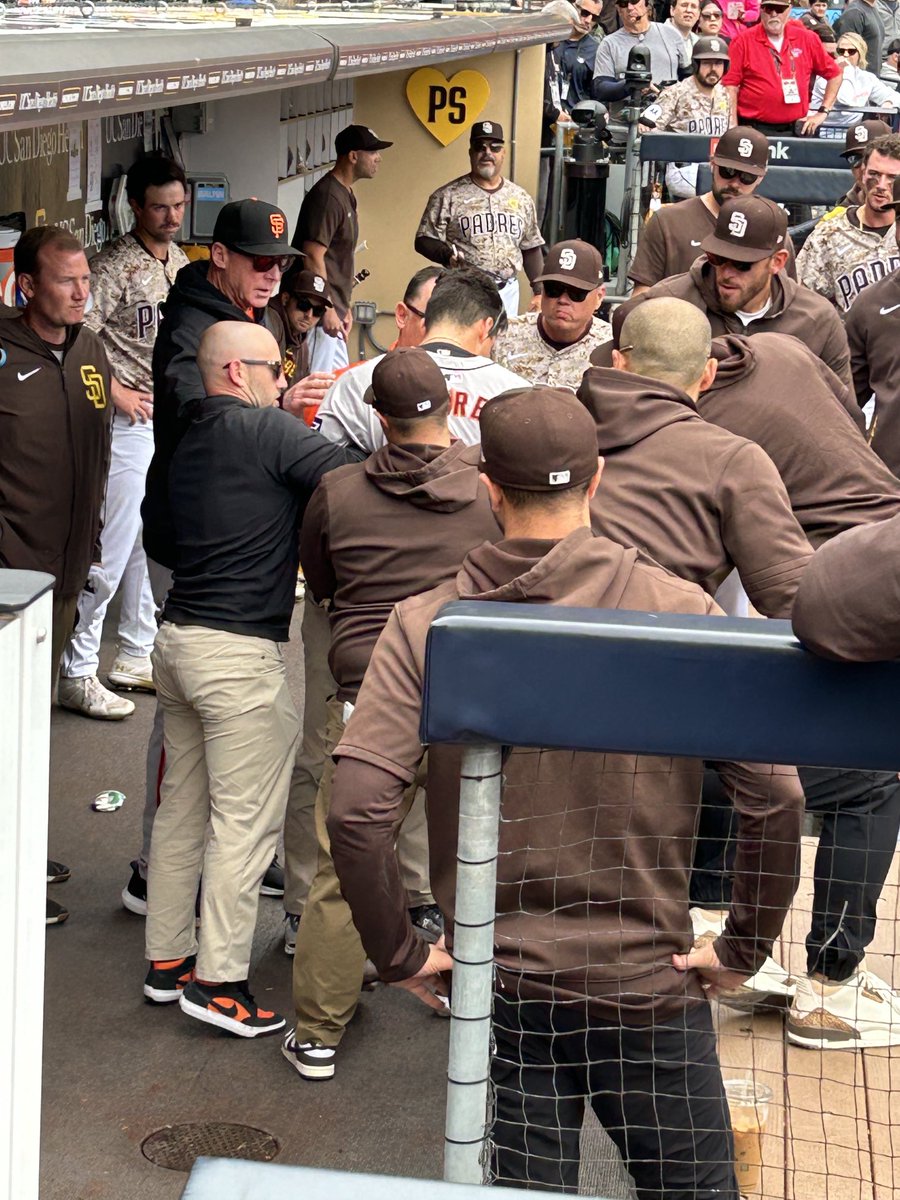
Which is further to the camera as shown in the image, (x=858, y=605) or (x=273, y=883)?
(x=273, y=883)

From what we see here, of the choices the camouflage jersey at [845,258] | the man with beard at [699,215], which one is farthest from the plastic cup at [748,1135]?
the camouflage jersey at [845,258]

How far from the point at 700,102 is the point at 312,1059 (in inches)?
405

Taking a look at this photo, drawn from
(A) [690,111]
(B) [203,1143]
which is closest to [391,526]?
(B) [203,1143]

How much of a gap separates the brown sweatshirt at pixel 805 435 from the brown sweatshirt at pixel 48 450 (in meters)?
2.36

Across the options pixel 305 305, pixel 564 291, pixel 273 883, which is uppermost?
pixel 564 291

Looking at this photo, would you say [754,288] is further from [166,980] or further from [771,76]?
[771,76]

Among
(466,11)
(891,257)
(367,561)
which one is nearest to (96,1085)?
(367,561)

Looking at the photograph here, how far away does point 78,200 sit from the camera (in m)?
7.50

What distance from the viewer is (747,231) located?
5098mm

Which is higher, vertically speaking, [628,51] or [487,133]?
[628,51]

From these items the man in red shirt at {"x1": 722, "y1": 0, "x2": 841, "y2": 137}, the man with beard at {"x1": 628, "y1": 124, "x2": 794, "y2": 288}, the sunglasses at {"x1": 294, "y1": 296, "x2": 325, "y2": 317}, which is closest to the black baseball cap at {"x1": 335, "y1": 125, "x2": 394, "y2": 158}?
the sunglasses at {"x1": 294, "y1": 296, "x2": 325, "y2": 317}

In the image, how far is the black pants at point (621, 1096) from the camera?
2.75 meters

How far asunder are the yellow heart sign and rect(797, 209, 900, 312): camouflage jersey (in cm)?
433

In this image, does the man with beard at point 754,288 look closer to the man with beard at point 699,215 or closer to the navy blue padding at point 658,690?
the man with beard at point 699,215
